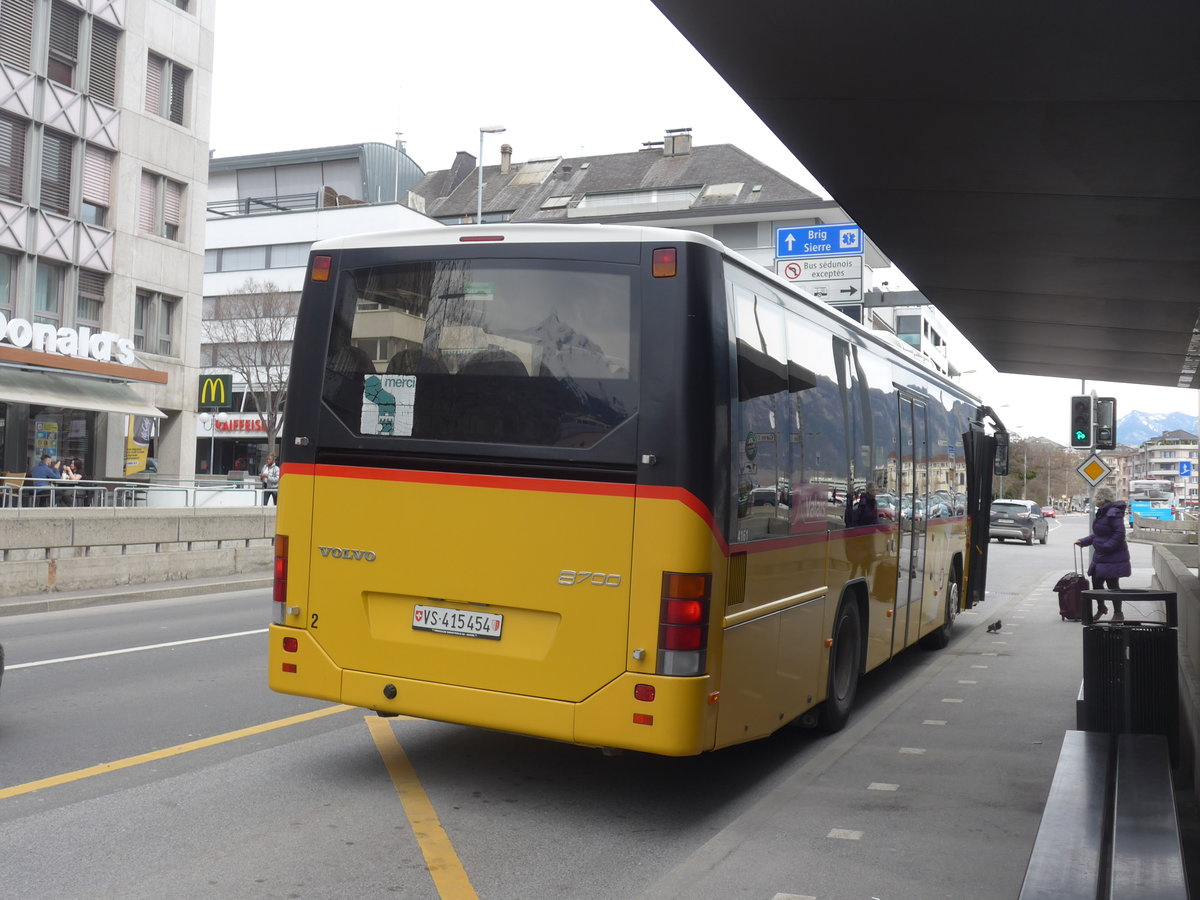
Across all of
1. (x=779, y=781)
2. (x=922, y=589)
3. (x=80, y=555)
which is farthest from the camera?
(x=80, y=555)

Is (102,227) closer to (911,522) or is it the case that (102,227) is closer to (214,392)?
(214,392)

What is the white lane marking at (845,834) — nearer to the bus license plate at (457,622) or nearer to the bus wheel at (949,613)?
the bus license plate at (457,622)

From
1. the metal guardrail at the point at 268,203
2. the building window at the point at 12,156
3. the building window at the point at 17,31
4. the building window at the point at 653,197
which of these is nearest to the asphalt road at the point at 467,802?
the building window at the point at 12,156

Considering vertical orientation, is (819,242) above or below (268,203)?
below

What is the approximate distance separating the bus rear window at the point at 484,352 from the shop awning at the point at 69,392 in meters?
24.5

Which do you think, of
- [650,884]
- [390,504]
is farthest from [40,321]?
[650,884]

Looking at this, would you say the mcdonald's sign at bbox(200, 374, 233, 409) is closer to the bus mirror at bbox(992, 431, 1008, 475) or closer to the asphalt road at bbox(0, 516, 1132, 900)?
the bus mirror at bbox(992, 431, 1008, 475)

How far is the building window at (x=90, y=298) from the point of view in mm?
34719

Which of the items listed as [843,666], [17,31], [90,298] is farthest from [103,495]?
[843,666]

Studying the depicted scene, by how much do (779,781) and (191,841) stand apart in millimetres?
3445

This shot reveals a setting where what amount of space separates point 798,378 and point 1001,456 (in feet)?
37.4

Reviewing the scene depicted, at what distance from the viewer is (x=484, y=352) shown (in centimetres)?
646

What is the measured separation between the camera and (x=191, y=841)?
18.4 ft

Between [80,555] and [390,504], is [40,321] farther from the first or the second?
[390,504]
